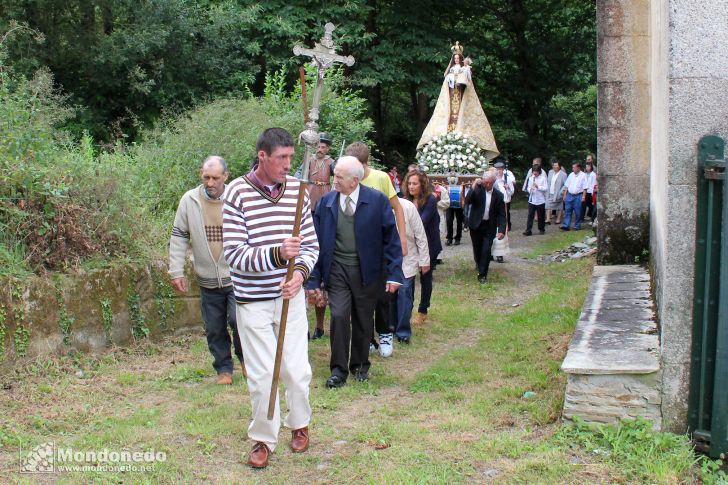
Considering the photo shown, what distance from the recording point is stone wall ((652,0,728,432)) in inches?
195

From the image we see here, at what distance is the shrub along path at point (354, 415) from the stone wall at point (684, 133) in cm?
67

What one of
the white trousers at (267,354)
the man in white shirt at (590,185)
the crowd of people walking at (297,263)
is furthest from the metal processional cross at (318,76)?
the man in white shirt at (590,185)

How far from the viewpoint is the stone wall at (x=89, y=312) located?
6.89 m

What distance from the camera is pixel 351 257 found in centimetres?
689

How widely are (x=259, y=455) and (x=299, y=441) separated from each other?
0.35 metres

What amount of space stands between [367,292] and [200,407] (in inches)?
66.3

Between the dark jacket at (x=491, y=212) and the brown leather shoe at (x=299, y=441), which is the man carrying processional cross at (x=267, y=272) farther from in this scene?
the dark jacket at (x=491, y=212)

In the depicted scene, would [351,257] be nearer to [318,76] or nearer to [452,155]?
[318,76]

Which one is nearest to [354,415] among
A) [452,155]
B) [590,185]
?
[452,155]

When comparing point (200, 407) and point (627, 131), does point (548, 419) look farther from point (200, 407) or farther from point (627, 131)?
point (627, 131)

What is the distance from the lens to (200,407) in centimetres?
625

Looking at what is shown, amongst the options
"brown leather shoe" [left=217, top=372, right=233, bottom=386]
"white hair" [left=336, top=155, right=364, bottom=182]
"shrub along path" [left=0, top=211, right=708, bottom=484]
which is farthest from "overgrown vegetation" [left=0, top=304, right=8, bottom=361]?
"white hair" [left=336, top=155, right=364, bottom=182]

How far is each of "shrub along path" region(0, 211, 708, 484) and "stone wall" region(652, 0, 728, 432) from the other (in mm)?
668

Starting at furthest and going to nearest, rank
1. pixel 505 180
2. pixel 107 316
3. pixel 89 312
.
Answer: pixel 505 180, pixel 107 316, pixel 89 312
